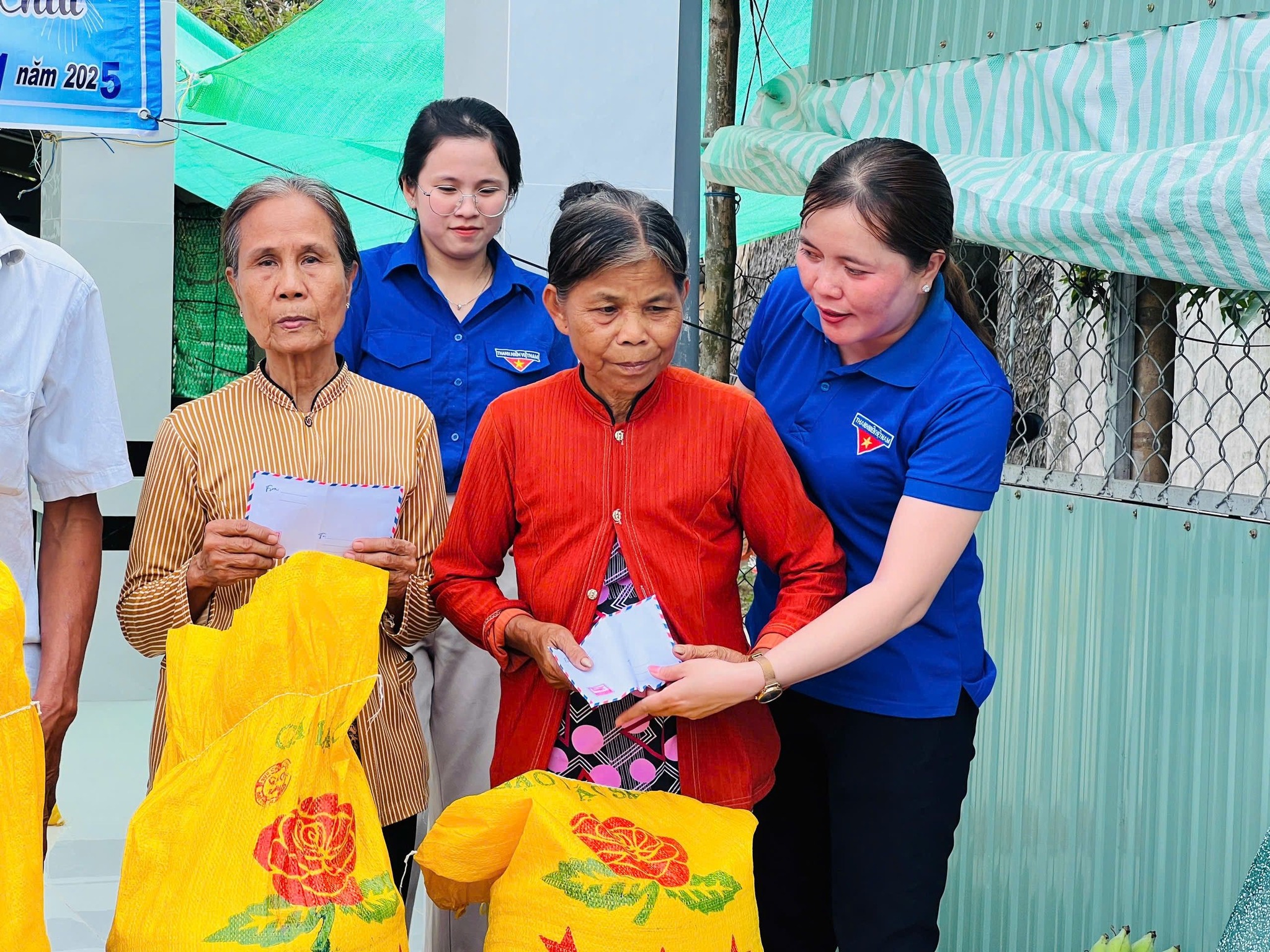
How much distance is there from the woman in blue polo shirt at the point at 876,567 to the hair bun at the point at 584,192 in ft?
0.99

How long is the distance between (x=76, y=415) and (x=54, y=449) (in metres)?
0.06

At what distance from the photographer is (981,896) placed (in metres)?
3.33

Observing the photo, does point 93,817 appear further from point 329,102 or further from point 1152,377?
point 329,102

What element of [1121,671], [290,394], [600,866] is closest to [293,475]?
[290,394]

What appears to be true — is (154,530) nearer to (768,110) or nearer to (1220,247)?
(1220,247)

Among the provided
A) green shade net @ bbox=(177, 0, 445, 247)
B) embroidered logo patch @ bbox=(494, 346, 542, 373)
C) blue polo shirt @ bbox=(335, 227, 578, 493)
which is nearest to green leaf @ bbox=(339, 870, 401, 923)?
blue polo shirt @ bbox=(335, 227, 578, 493)

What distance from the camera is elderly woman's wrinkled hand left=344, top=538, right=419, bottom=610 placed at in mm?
1970

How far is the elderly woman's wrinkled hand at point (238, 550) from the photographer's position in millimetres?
1909

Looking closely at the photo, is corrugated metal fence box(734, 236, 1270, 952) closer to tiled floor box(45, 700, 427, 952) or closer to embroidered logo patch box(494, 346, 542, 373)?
embroidered logo patch box(494, 346, 542, 373)

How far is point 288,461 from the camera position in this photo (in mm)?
2057

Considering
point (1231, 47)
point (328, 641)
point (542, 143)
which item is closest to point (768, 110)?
point (542, 143)

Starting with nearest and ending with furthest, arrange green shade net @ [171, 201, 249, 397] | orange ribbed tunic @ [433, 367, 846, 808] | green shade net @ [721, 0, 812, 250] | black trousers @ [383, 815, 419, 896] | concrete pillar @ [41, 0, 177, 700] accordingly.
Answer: orange ribbed tunic @ [433, 367, 846, 808] < black trousers @ [383, 815, 419, 896] < concrete pillar @ [41, 0, 177, 700] < green shade net @ [721, 0, 812, 250] < green shade net @ [171, 201, 249, 397]

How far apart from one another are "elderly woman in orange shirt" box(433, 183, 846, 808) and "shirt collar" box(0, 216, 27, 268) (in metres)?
0.69

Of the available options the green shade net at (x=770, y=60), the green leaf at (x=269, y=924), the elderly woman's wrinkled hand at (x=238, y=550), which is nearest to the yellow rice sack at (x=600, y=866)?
the green leaf at (x=269, y=924)
